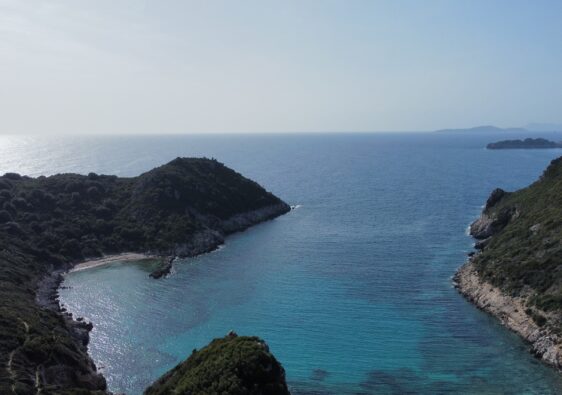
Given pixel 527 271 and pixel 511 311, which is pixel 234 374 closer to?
pixel 511 311

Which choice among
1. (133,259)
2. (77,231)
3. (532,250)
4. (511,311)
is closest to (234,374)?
(511,311)

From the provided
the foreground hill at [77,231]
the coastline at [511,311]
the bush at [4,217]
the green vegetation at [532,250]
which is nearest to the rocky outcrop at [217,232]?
the foreground hill at [77,231]

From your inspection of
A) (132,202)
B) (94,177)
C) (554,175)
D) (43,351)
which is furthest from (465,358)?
(94,177)

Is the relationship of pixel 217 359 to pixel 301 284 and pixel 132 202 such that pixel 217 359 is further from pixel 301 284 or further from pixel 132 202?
pixel 132 202

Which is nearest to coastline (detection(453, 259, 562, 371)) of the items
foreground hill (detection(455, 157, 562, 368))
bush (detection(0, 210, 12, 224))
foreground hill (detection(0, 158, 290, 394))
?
foreground hill (detection(455, 157, 562, 368))

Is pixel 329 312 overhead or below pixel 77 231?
below

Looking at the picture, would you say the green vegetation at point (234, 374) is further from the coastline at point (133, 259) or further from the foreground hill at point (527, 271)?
the foreground hill at point (527, 271)

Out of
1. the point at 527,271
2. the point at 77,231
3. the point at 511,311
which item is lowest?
the point at 511,311
